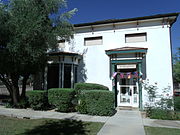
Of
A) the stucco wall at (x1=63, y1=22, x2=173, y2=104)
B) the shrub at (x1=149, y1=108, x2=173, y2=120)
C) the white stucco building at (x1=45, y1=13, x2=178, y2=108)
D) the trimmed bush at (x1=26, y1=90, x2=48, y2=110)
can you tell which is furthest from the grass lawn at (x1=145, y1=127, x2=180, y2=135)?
the trimmed bush at (x1=26, y1=90, x2=48, y2=110)

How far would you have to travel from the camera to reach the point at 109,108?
8.21m

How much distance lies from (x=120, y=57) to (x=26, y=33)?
6.75 metres

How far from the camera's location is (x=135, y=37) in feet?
37.4

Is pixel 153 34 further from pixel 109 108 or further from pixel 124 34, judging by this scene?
pixel 109 108

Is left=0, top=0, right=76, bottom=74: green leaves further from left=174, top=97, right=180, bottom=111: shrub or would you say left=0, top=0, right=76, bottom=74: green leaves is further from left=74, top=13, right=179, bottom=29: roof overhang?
left=174, top=97, right=180, bottom=111: shrub

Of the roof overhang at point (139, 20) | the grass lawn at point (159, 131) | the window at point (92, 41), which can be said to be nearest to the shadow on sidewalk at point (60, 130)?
the grass lawn at point (159, 131)

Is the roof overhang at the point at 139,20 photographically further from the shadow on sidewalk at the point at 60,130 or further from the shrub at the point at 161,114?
the shadow on sidewalk at the point at 60,130

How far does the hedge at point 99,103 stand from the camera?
8.20 metres

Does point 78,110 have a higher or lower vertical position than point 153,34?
lower

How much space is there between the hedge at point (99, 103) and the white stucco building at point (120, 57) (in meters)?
2.84

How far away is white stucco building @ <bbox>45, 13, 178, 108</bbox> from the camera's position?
10.4 metres

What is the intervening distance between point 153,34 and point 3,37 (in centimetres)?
1049

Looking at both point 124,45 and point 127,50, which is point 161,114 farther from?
point 124,45

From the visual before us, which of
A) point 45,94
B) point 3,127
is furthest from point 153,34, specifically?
point 3,127
